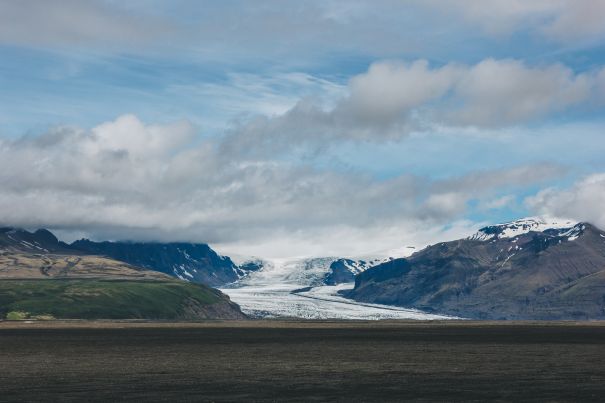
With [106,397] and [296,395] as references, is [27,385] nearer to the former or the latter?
[106,397]

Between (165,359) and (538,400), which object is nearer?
(538,400)

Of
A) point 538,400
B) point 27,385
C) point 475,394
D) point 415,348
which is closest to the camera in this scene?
point 538,400

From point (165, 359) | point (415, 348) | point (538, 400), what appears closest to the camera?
point (538, 400)

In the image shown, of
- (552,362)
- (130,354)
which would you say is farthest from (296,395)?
(130,354)

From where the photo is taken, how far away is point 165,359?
94.4 meters

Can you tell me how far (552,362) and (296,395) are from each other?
130 feet

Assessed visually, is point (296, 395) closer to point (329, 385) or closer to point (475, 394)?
point (329, 385)

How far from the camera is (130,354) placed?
10444 cm

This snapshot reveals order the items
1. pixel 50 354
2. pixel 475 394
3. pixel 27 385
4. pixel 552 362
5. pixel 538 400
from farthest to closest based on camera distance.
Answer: pixel 50 354, pixel 552 362, pixel 27 385, pixel 475 394, pixel 538 400

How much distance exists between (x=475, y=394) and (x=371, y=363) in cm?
3123

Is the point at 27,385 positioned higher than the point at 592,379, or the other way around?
the point at 592,379

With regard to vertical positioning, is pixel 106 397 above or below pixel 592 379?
below

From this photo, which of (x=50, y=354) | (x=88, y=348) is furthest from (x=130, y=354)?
(x=88, y=348)

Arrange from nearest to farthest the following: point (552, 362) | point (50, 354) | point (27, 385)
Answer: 1. point (27, 385)
2. point (552, 362)
3. point (50, 354)
